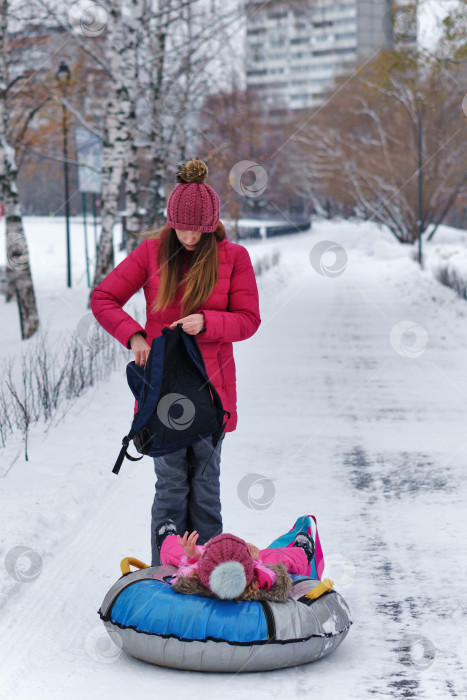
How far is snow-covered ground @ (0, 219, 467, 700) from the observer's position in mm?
3455

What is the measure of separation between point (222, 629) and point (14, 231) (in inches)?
472

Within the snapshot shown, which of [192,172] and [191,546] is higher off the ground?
[192,172]

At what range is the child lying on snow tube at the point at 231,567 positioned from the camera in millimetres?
3398

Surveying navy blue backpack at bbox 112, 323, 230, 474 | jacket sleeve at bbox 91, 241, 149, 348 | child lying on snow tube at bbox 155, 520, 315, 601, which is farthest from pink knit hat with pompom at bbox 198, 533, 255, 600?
jacket sleeve at bbox 91, 241, 149, 348

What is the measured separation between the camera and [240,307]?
13.3ft

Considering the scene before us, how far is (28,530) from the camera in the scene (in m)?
4.94

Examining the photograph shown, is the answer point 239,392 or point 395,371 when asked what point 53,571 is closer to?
point 239,392

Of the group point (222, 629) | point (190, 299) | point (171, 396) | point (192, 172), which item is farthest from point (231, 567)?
point (192, 172)

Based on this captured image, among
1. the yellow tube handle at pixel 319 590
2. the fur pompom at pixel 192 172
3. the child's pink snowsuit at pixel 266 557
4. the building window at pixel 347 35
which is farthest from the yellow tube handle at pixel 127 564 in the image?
the building window at pixel 347 35

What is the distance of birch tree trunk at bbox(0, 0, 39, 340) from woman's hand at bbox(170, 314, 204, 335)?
34.2 feet

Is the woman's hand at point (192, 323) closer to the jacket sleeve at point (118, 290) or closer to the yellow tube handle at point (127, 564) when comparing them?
the jacket sleeve at point (118, 290)

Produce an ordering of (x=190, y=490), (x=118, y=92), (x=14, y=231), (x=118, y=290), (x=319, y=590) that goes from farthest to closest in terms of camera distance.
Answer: (x=118, y=92)
(x=14, y=231)
(x=190, y=490)
(x=118, y=290)
(x=319, y=590)

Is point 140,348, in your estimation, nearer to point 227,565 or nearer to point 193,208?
point 193,208

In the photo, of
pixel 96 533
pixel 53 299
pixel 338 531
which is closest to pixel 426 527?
pixel 338 531
